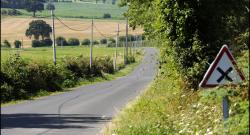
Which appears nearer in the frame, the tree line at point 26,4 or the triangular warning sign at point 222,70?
the triangular warning sign at point 222,70

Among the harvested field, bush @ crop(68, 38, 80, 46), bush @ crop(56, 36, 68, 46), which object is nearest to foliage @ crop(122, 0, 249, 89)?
the harvested field

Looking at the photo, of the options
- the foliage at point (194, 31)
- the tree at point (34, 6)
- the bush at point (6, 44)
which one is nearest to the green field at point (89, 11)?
the bush at point (6, 44)

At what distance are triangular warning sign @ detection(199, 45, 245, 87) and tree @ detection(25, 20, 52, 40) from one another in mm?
96423

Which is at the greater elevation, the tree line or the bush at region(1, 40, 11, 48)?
the tree line

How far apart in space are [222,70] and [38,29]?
105 m

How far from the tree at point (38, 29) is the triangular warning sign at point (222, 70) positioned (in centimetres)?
9642

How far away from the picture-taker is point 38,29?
11162 centimetres

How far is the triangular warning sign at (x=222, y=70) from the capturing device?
28.6ft

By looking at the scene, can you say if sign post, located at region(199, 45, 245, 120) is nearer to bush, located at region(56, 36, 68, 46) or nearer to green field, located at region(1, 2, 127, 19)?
green field, located at region(1, 2, 127, 19)

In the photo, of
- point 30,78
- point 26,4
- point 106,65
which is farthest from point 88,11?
point 30,78

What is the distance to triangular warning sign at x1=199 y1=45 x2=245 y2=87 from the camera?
28.6ft

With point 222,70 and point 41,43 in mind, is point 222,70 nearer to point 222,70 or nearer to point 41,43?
point 222,70

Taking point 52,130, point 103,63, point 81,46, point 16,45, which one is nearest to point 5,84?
point 52,130

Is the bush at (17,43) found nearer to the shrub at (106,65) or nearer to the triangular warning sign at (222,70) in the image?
the shrub at (106,65)
